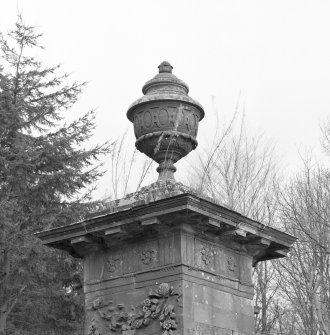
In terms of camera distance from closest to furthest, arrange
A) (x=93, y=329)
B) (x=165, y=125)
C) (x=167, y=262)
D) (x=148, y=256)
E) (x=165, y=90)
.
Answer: (x=167, y=262), (x=148, y=256), (x=93, y=329), (x=165, y=125), (x=165, y=90)

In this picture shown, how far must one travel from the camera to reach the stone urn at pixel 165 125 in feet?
28.6

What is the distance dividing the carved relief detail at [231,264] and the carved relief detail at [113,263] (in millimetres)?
1281

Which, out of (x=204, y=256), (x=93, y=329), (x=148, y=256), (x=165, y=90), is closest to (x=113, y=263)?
(x=148, y=256)

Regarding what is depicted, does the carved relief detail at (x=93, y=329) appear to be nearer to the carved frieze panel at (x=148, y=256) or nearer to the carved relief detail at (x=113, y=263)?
the carved relief detail at (x=113, y=263)

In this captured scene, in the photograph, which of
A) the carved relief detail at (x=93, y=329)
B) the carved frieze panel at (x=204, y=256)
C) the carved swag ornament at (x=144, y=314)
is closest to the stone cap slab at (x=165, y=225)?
the carved frieze panel at (x=204, y=256)

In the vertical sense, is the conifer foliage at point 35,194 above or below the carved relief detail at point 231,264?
above

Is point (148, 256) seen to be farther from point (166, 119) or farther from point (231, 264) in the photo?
point (166, 119)

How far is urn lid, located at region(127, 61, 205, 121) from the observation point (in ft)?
28.8

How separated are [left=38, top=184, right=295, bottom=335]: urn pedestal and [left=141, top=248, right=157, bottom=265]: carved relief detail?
0.04 ft

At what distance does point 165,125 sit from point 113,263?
5.78 ft

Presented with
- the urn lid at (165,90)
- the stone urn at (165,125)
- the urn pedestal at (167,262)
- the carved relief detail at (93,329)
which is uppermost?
the urn lid at (165,90)

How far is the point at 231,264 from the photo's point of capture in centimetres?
855

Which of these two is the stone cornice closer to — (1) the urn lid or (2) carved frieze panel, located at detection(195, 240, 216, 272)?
(2) carved frieze panel, located at detection(195, 240, 216, 272)

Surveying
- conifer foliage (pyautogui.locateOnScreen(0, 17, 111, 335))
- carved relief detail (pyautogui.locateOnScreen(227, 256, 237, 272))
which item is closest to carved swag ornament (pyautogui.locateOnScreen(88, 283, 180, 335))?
carved relief detail (pyautogui.locateOnScreen(227, 256, 237, 272))
